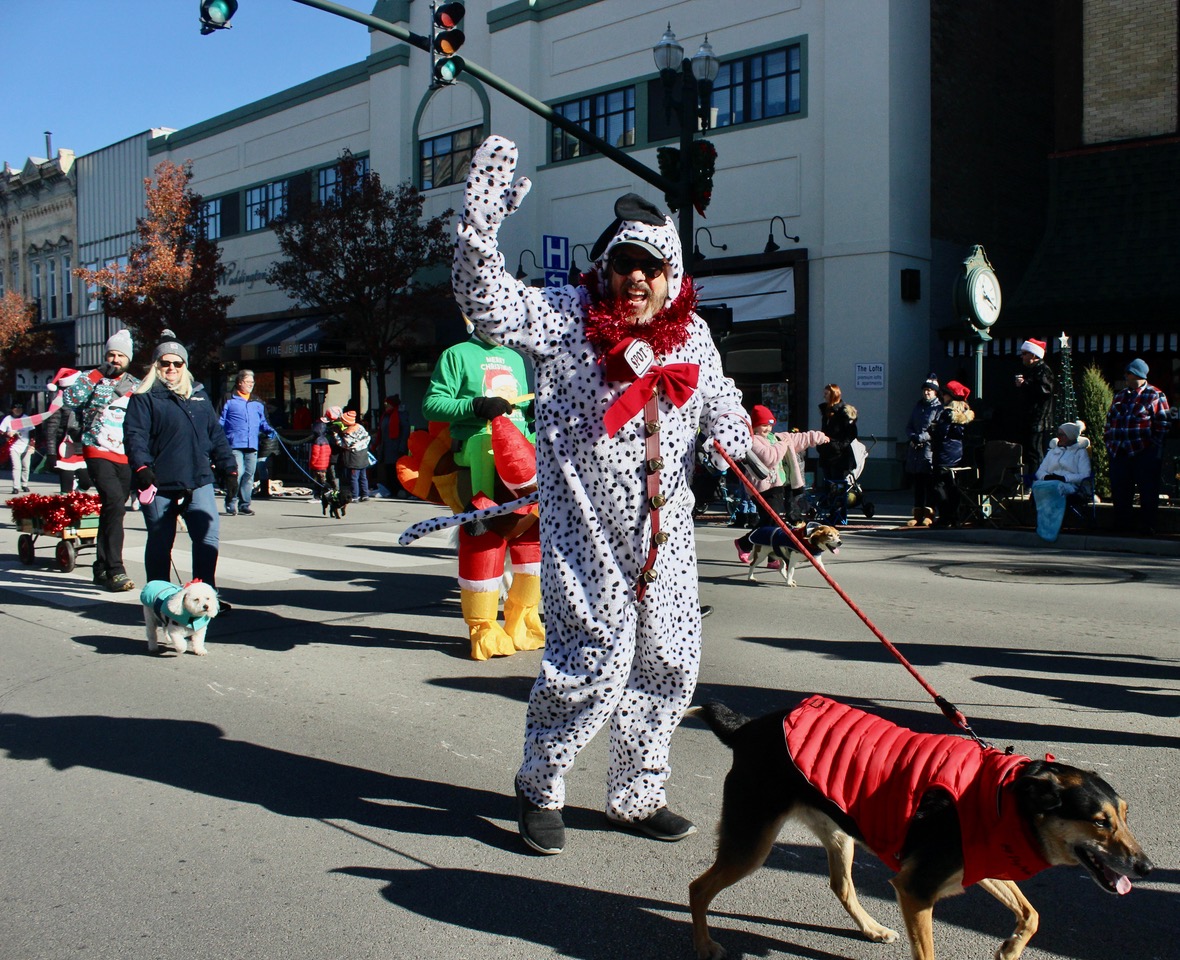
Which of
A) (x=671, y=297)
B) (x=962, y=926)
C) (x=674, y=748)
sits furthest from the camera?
(x=674, y=748)

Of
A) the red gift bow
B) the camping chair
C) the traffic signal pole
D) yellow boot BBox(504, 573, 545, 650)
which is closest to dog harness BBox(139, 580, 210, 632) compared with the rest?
yellow boot BBox(504, 573, 545, 650)

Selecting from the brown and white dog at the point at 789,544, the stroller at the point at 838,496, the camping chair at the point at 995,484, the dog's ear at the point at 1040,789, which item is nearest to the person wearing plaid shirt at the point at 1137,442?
the camping chair at the point at 995,484

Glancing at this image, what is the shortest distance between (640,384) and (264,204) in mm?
29444

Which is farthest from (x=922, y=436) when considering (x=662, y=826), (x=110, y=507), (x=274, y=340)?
(x=274, y=340)

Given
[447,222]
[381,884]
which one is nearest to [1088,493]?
[381,884]

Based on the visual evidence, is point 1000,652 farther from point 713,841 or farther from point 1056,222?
point 1056,222

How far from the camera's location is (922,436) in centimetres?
1395

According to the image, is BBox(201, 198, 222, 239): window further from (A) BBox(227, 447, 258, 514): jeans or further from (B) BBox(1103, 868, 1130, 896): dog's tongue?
(B) BBox(1103, 868, 1130, 896): dog's tongue

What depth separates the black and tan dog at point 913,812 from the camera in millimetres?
2342

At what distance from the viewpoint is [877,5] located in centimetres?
1794

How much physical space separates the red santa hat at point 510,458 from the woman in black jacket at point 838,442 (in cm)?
835

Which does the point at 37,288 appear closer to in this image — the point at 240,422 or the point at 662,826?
the point at 240,422

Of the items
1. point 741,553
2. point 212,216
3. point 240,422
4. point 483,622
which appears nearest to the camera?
point 483,622

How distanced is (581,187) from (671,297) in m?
19.5
